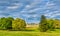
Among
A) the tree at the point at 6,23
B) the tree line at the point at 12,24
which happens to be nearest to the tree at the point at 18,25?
the tree line at the point at 12,24

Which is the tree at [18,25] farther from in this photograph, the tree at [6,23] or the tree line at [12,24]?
the tree at [6,23]

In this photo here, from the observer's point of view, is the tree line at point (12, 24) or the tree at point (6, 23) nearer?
the tree line at point (12, 24)

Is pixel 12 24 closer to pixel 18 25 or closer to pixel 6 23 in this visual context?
pixel 6 23

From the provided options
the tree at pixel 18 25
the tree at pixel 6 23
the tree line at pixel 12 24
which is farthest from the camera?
the tree at pixel 6 23

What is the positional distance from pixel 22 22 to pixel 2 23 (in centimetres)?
1527

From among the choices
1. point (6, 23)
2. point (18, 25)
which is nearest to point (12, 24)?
point (6, 23)

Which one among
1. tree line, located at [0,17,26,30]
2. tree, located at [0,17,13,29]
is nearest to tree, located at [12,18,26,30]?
tree line, located at [0,17,26,30]

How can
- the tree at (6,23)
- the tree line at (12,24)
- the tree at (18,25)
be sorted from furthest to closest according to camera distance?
the tree at (6,23), the tree line at (12,24), the tree at (18,25)

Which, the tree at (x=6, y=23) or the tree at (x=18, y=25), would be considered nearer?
the tree at (x=18, y=25)

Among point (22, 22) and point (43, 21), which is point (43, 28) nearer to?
point (43, 21)

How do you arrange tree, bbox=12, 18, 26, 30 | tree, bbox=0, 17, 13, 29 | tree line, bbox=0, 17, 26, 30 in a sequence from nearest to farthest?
tree, bbox=12, 18, 26, 30
tree line, bbox=0, 17, 26, 30
tree, bbox=0, 17, 13, 29

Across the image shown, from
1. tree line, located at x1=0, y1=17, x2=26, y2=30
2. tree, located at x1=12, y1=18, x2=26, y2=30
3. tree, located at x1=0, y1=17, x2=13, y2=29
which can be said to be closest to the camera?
tree, located at x1=12, y1=18, x2=26, y2=30

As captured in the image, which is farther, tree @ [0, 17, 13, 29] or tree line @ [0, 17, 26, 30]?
tree @ [0, 17, 13, 29]

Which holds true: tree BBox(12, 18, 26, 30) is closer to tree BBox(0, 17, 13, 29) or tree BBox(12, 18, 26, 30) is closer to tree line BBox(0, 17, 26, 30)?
tree line BBox(0, 17, 26, 30)
